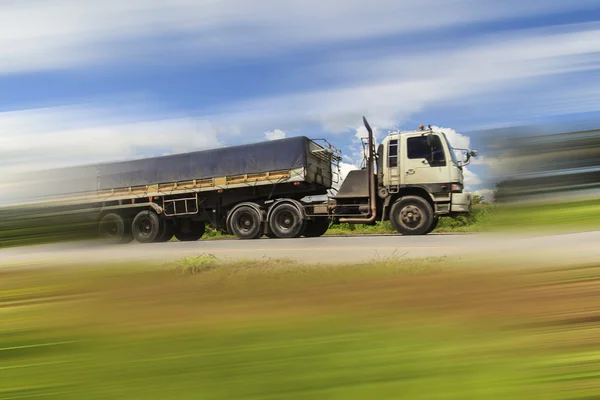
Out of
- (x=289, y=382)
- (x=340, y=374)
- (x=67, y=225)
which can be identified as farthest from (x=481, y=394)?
(x=67, y=225)

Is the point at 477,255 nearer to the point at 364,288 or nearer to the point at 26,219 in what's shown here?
the point at 364,288

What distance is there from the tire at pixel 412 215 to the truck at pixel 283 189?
0.03m

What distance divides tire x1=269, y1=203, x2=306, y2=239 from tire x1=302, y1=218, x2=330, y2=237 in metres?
0.62

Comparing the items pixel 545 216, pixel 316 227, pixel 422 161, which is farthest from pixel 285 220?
pixel 545 216

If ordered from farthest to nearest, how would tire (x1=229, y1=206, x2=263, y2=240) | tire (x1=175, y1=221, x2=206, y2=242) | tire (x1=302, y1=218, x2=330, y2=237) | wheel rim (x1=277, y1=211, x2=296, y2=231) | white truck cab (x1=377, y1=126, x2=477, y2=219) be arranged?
tire (x1=175, y1=221, x2=206, y2=242), tire (x1=302, y1=218, x2=330, y2=237), tire (x1=229, y1=206, x2=263, y2=240), wheel rim (x1=277, y1=211, x2=296, y2=231), white truck cab (x1=377, y1=126, x2=477, y2=219)

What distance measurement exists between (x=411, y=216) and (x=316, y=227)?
10.2 feet

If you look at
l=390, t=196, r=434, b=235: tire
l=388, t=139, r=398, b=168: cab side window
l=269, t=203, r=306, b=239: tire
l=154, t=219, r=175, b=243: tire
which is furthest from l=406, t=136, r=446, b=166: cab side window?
l=154, t=219, r=175, b=243: tire

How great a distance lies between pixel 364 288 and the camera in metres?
2.32

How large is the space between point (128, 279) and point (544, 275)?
1.97 metres

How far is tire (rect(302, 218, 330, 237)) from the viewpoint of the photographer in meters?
13.1

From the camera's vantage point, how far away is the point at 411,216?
11.6m

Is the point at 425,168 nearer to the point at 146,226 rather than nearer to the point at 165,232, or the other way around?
the point at 165,232

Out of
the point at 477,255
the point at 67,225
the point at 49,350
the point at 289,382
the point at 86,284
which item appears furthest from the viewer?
the point at 67,225

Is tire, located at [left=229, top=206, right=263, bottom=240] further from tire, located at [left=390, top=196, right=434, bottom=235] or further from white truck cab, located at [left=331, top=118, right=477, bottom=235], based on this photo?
tire, located at [left=390, top=196, right=434, bottom=235]
